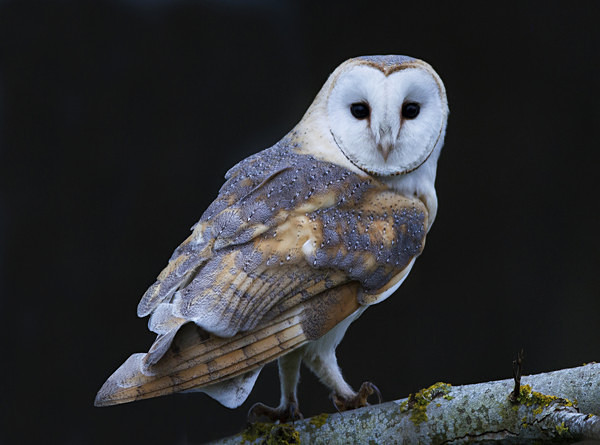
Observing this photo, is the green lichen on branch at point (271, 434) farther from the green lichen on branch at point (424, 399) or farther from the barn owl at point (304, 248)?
the green lichen on branch at point (424, 399)

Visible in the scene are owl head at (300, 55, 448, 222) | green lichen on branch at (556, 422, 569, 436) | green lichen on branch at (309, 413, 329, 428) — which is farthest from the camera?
owl head at (300, 55, 448, 222)

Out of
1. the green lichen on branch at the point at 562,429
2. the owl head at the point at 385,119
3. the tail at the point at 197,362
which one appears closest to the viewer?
the green lichen on branch at the point at 562,429

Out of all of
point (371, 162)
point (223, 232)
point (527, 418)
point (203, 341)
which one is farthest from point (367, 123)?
point (527, 418)

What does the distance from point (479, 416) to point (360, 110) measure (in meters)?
0.72

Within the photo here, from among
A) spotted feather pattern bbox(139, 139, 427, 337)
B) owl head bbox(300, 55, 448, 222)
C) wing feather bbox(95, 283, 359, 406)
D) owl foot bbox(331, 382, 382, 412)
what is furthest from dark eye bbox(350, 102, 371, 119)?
owl foot bbox(331, 382, 382, 412)

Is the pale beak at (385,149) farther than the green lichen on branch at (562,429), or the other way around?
the pale beak at (385,149)

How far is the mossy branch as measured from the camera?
4.26 ft

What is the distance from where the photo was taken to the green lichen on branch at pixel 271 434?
1.56m

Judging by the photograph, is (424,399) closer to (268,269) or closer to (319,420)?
(319,420)

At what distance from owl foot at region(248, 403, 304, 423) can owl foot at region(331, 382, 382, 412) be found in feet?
0.32

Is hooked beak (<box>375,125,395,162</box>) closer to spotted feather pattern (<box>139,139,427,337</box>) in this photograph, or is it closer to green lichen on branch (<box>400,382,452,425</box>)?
spotted feather pattern (<box>139,139,427,337</box>)

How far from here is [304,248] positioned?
162cm

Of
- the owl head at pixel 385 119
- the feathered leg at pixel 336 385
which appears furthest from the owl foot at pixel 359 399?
the owl head at pixel 385 119

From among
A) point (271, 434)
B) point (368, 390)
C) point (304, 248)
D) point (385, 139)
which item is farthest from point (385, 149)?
point (271, 434)
